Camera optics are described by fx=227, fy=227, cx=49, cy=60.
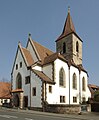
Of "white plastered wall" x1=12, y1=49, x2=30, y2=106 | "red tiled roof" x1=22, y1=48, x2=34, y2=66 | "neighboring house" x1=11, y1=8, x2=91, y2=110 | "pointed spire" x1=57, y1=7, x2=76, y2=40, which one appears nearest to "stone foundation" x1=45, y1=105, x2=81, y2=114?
"neighboring house" x1=11, y1=8, x2=91, y2=110

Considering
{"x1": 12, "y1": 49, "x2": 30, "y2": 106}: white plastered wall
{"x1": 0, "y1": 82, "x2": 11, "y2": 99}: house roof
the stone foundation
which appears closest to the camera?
the stone foundation

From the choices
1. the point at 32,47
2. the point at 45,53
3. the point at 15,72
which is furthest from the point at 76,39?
the point at 15,72

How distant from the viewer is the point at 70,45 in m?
52.9

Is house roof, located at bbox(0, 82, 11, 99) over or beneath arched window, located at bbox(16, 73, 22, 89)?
beneath

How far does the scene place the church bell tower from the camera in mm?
52656

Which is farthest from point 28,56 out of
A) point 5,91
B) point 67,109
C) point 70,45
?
point 5,91

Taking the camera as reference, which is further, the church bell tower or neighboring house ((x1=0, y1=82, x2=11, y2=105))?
the church bell tower

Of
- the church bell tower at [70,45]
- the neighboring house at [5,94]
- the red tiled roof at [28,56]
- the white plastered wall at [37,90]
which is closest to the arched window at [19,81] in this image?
the red tiled roof at [28,56]

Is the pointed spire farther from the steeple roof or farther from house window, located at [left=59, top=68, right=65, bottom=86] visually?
house window, located at [left=59, top=68, right=65, bottom=86]

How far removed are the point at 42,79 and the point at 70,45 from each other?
18.5 meters

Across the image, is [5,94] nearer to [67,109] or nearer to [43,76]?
[43,76]

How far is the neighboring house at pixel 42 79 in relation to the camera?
37.3 metres

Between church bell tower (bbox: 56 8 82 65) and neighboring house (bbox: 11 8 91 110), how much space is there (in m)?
4.41

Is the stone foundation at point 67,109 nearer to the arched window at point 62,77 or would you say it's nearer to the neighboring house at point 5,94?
the arched window at point 62,77
